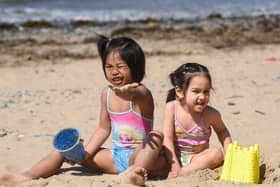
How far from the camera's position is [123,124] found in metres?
4.21

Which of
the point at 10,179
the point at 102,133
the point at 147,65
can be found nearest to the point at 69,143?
the point at 102,133

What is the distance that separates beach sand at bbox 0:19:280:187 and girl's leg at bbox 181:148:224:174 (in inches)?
2.4

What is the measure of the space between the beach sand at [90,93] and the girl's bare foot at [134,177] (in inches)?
2.5

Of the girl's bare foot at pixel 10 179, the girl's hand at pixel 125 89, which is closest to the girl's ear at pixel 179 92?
the girl's hand at pixel 125 89

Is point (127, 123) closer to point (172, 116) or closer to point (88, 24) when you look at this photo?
point (172, 116)

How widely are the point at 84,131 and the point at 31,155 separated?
0.83m

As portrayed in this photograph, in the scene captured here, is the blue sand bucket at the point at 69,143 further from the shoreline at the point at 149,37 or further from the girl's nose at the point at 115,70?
the shoreline at the point at 149,37

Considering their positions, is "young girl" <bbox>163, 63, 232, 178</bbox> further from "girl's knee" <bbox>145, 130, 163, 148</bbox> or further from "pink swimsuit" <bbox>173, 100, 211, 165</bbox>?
"girl's knee" <bbox>145, 130, 163, 148</bbox>

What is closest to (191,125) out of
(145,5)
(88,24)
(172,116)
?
(172,116)

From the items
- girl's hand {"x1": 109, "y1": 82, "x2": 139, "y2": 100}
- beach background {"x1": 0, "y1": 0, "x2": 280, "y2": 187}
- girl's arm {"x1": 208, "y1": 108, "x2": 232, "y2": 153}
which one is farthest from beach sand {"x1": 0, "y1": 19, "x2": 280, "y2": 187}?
girl's hand {"x1": 109, "y1": 82, "x2": 139, "y2": 100}

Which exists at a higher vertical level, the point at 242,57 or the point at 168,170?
the point at 242,57

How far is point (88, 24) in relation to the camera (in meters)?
12.4

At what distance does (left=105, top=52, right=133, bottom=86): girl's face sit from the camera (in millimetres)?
4125

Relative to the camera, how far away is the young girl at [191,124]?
13.5 feet
